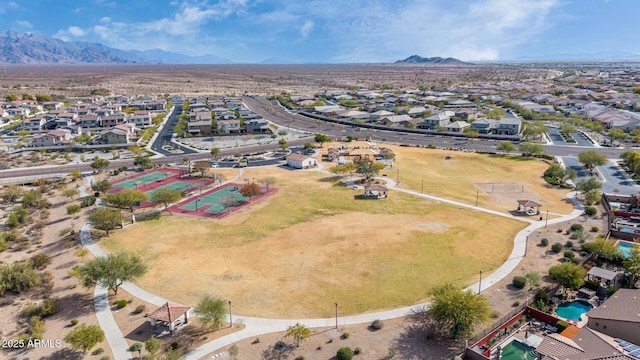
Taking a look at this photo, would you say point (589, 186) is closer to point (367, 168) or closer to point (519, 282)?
point (519, 282)

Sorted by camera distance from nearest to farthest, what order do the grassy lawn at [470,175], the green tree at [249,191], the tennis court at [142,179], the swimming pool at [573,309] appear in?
the swimming pool at [573,309] → the green tree at [249,191] → the grassy lawn at [470,175] → the tennis court at [142,179]

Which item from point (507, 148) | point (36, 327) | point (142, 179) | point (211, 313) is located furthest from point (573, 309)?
point (142, 179)

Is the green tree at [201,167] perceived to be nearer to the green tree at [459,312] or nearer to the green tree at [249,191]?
the green tree at [249,191]

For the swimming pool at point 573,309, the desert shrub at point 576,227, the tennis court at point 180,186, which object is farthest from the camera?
the tennis court at point 180,186

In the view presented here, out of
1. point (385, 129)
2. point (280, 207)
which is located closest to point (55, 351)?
point (280, 207)

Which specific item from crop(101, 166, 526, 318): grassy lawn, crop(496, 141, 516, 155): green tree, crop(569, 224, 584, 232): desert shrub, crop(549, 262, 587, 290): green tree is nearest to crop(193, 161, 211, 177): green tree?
crop(101, 166, 526, 318): grassy lawn

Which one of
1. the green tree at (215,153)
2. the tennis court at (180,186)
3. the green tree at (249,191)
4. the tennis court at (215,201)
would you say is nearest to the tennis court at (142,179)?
the tennis court at (180,186)

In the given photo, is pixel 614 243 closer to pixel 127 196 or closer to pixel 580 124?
pixel 127 196

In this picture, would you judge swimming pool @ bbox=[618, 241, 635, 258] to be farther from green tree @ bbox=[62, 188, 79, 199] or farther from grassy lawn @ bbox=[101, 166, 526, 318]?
green tree @ bbox=[62, 188, 79, 199]
